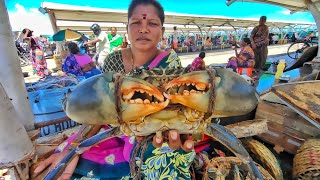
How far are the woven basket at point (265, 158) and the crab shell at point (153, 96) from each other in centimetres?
133

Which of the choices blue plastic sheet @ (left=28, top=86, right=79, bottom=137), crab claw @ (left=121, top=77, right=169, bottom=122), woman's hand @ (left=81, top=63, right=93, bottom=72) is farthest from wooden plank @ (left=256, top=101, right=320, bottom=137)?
woman's hand @ (left=81, top=63, right=93, bottom=72)

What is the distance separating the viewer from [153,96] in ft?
3.02

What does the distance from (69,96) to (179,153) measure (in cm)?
79

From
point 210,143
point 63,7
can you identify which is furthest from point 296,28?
point 210,143

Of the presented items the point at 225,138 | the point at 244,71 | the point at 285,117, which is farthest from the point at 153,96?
the point at 244,71

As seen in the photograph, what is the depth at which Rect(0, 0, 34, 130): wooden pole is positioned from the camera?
1.53m

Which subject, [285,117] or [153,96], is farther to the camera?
[285,117]

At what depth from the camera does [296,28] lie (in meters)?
27.5

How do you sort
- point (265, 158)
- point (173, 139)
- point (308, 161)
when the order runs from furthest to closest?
1. point (265, 158)
2. point (308, 161)
3. point (173, 139)

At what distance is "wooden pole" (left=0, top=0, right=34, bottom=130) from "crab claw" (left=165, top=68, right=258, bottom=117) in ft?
4.18

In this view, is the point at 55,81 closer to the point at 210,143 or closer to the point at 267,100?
the point at 210,143

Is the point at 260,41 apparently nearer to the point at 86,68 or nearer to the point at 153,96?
the point at 86,68

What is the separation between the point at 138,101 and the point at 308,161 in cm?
174

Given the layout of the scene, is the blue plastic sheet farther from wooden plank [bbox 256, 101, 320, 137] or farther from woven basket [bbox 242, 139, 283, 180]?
wooden plank [bbox 256, 101, 320, 137]
